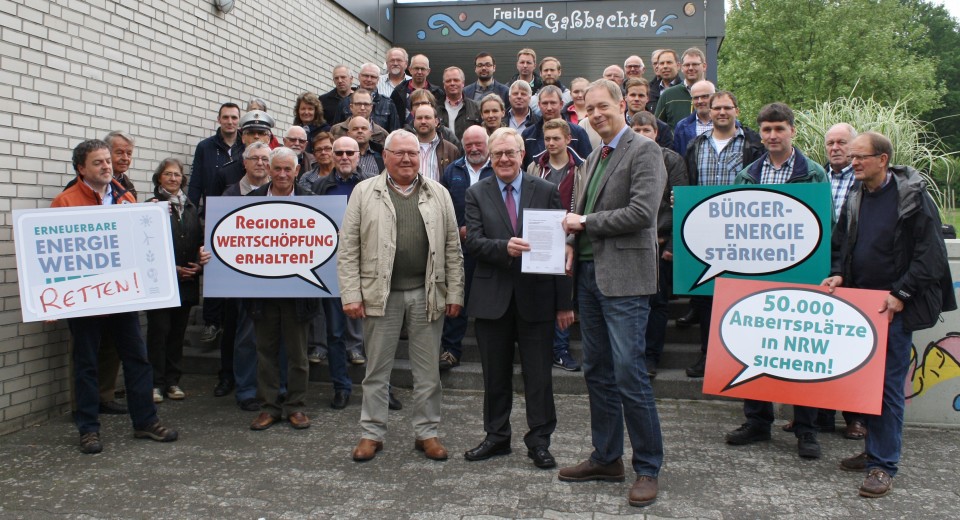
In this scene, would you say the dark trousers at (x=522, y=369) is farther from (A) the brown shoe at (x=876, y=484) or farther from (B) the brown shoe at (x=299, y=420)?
(A) the brown shoe at (x=876, y=484)

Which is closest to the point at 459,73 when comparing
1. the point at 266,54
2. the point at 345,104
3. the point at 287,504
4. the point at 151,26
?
the point at 345,104

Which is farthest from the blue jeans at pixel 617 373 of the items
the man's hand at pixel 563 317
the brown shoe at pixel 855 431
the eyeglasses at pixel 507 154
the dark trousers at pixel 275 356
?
the dark trousers at pixel 275 356

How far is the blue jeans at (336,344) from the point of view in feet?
19.4

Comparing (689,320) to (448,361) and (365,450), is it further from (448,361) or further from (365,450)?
(365,450)

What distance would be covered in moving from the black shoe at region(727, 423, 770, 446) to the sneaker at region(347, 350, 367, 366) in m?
3.10

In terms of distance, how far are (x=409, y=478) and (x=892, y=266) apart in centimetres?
303

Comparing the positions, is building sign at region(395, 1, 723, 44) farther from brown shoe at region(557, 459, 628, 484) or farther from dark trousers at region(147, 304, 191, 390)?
brown shoe at region(557, 459, 628, 484)

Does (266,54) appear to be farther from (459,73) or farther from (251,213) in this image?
(251,213)

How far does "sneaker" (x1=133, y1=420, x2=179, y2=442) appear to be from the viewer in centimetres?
499

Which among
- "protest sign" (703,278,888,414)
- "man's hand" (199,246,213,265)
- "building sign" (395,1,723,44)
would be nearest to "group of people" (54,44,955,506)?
"protest sign" (703,278,888,414)

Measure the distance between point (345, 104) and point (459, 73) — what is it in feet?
4.37

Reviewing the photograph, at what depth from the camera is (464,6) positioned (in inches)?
479

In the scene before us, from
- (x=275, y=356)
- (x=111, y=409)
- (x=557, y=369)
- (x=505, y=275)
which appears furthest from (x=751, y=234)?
(x=111, y=409)

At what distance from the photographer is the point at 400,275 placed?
4.75 metres
